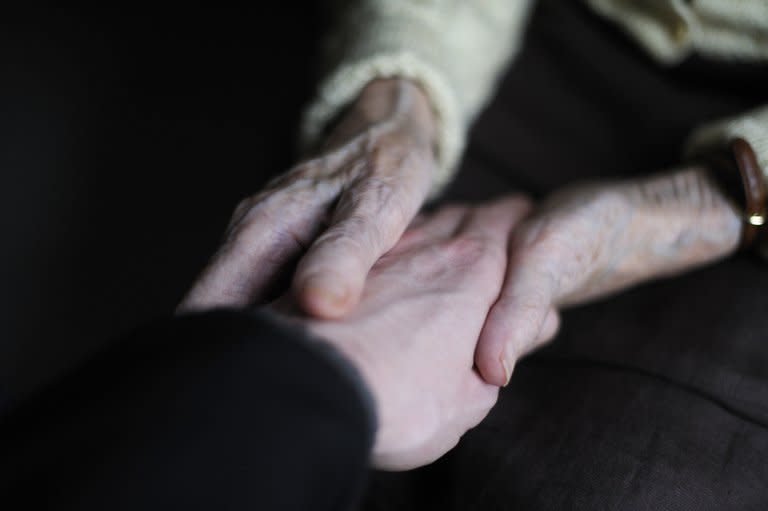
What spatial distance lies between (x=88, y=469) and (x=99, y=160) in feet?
2.52

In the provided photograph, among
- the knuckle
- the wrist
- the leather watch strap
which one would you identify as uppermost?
the knuckle

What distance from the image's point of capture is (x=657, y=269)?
2.49 feet

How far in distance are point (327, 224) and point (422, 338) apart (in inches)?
6.1

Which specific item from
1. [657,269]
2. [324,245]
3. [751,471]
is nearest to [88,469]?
[324,245]

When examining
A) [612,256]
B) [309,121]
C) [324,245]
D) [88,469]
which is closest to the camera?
[88,469]

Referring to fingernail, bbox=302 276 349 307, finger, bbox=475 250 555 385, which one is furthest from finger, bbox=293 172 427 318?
finger, bbox=475 250 555 385

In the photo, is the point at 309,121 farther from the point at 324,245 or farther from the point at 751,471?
the point at 751,471

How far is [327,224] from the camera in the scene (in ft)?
1.95

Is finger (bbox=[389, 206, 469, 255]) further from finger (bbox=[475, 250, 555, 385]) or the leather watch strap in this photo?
the leather watch strap

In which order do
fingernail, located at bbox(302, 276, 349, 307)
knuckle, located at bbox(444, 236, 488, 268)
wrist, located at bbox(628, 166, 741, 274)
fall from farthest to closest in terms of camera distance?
wrist, located at bbox(628, 166, 741, 274) → knuckle, located at bbox(444, 236, 488, 268) → fingernail, located at bbox(302, 276, 349, 307)

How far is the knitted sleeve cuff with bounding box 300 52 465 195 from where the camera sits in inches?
32.3

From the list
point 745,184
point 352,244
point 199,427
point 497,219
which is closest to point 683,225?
point 745,184

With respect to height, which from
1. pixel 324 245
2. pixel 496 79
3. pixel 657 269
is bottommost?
pixel 657 269

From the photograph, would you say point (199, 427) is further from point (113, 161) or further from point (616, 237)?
point (113, 161)
